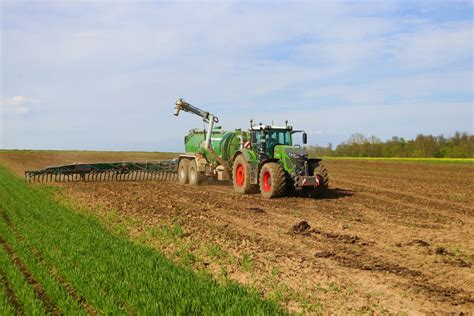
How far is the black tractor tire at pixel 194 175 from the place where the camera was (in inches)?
773

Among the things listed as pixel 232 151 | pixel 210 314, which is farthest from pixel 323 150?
pixel 210 314

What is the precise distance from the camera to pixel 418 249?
839 centimetres

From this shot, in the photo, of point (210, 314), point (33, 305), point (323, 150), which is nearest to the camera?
point (210, 314)

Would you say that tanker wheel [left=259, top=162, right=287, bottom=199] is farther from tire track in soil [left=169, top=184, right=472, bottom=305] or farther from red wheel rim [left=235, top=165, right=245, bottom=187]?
tire track in soil [left=169, top=184, right=472, bottom=305]

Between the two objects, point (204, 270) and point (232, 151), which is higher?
point (232, 151)

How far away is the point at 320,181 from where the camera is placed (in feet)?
46.6

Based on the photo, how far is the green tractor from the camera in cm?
1421

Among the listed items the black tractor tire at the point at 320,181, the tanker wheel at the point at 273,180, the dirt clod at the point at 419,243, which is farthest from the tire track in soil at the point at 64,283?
the black tractor tire at the point at 320,181

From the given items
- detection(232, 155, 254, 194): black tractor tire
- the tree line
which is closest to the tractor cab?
detection(232, 155, 254, 194): black tractor tire

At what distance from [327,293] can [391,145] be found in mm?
52980

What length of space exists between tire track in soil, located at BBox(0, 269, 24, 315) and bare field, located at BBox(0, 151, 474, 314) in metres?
2.50

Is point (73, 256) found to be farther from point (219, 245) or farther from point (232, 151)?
point (232, 151)

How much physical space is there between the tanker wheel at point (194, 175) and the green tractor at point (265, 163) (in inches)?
33.5

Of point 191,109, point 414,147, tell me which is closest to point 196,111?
point 191,109
